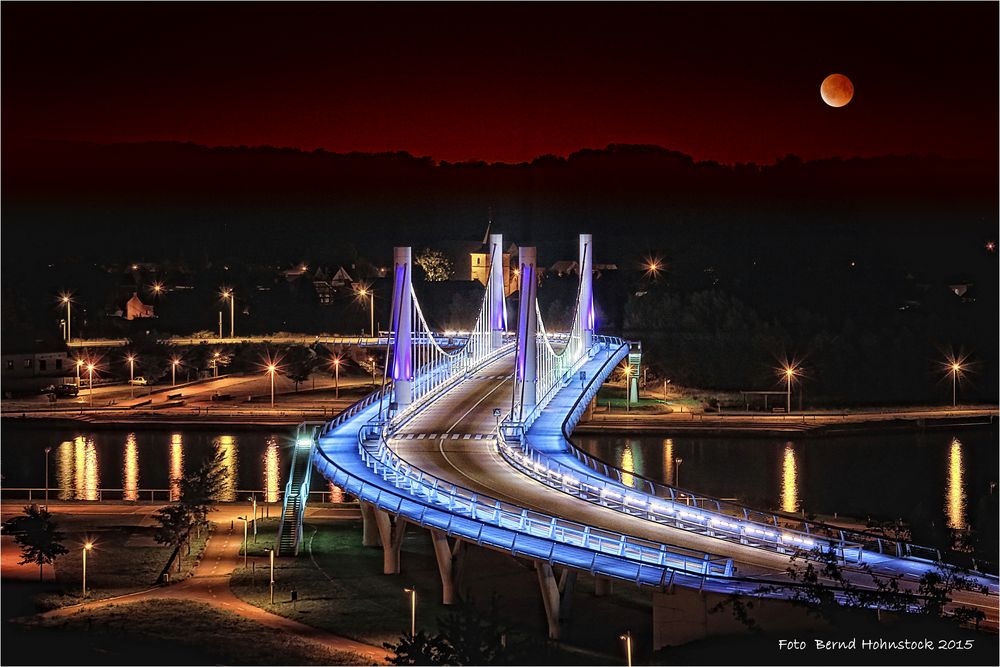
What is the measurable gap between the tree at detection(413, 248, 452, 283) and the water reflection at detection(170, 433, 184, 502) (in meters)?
52.4

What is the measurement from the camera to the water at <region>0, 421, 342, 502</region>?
121ft

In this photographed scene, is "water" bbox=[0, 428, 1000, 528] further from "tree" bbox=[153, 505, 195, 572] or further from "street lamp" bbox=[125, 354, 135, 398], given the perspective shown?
"street lamp" bbox=[125, 354, 135, 398]

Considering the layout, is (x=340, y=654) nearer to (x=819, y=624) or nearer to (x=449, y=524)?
(x=449, y=524)

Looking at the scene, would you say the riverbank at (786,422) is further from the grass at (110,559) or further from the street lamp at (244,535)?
the grass at (110,559)

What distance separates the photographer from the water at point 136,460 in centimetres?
3684

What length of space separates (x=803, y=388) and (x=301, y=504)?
36068mm

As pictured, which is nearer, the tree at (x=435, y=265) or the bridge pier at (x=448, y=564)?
the bridge pier at (x=448, y=564)

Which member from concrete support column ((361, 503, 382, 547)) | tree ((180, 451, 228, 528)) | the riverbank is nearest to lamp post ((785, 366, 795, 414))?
the riverbank

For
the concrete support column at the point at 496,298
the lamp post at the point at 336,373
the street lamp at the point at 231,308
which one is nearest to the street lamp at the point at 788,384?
the concrete support column at the point at 496,298

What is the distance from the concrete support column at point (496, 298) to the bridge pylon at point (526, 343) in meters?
18.4

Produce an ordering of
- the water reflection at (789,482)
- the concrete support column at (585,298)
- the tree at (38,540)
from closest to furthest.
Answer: the tree at (38,540) < the water reflection at (789,482) < the concrete support column at (585,298)

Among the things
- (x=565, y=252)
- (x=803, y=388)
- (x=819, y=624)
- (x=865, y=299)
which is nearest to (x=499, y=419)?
(x=819, y=624)

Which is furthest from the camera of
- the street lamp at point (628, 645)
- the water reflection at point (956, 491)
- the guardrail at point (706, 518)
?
the water reflection at point (956, 491)

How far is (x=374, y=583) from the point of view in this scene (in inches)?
976
